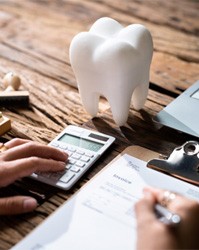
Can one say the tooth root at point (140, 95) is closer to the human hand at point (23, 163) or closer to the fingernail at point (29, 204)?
the human hand at point (23, 163)

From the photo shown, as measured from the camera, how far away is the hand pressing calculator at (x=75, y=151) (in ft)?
2.74

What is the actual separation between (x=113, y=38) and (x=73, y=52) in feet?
0.26

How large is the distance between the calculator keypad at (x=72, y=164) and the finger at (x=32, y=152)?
0.05 feet

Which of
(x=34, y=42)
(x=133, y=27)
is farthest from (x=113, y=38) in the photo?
(x=34, y=42)

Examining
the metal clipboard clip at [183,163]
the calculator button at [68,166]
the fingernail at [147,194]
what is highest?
the fingernail at [147,194]

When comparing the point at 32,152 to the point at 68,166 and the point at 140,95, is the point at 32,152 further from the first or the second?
the point at 140,95

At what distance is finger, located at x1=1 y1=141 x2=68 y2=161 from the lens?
844 mm

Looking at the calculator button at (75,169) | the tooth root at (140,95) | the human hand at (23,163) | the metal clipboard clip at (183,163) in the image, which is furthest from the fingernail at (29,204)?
the tooth root at (140,95)

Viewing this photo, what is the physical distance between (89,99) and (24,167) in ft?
0.78

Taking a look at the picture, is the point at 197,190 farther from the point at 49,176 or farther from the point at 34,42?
the point at 34,42

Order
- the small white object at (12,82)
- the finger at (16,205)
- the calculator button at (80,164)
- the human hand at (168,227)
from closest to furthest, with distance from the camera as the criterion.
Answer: the human hand at (168,227) < the finger at (16,205) < the calculator button at (80,164) < the small white object at (12,82)

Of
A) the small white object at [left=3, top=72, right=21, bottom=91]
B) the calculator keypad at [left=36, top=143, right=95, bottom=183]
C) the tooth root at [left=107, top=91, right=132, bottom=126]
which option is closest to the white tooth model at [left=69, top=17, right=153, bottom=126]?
the tooth root at [left=107, top=91, right=132, bottom=126]

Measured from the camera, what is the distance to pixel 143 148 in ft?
3.02

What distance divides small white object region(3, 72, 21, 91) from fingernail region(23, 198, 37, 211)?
422 mm
